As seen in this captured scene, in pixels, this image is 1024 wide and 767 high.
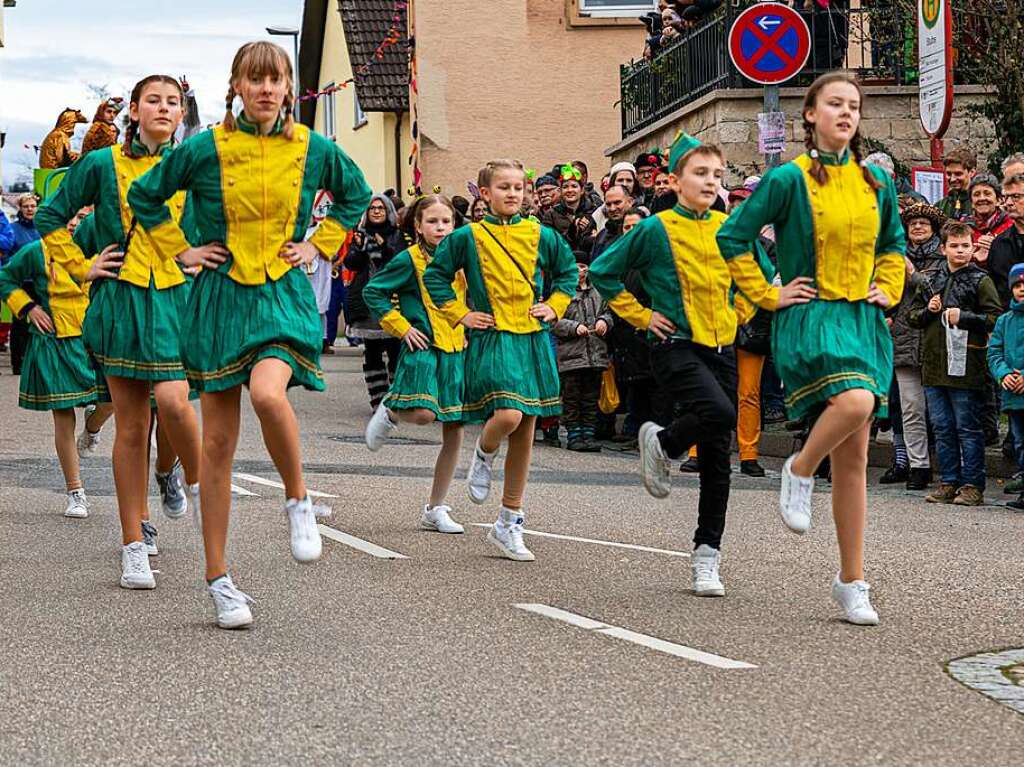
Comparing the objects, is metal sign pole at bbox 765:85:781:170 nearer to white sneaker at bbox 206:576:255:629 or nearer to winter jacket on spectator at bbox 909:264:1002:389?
winter jacket on spectator at bbox 909:264:1002:389

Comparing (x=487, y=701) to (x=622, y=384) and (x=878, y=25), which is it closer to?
(x=622, y=384)

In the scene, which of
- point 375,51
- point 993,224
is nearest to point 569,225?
point 993,224

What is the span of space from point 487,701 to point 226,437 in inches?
→ 69.1

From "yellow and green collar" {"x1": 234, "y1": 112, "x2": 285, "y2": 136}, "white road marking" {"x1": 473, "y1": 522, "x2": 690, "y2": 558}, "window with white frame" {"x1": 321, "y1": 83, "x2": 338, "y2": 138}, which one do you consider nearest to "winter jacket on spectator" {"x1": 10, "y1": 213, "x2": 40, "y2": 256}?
"white road marking" {"x1": 473, "y1": 522, "x2": 690, "y2": 558}

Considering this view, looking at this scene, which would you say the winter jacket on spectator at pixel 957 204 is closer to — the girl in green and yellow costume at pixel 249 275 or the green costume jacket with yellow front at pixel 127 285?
the green costume jacket with yellow front at pixel 127 285

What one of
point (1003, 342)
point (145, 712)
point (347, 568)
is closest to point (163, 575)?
point (347, 568)

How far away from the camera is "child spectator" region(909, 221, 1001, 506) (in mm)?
12289

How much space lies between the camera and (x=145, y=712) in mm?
5684

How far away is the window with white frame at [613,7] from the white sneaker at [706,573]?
92.0 ft

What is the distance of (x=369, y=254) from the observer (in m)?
19.1

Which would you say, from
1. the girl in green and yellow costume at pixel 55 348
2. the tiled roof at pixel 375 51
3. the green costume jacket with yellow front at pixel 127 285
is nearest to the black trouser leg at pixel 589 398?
the girl in green and yellow costume at pixel 55 348

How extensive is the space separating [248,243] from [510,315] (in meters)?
2.54

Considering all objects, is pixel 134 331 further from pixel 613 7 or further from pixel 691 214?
pixel 613 7

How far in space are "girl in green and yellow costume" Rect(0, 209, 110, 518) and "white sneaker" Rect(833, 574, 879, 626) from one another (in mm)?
4907
